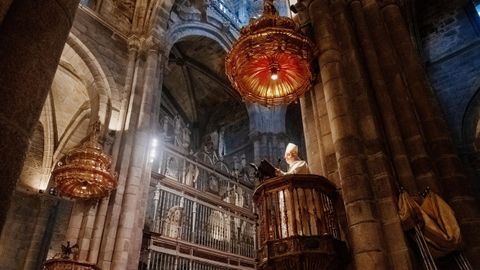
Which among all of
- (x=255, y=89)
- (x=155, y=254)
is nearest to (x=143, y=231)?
(x=155, y=254)

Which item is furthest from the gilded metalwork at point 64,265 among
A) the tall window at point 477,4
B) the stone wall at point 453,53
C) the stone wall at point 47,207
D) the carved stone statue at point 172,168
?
the tall window at point 477,4

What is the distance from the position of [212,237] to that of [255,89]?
22.5 ft

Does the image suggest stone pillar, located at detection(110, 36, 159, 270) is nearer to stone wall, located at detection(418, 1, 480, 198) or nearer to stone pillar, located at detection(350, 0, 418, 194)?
stone pillar, located at detection(350, 0, 418, 194)

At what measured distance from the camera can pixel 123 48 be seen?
1259cm

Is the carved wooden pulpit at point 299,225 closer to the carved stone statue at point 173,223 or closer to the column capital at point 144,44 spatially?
the carved stone statue at point 173,223

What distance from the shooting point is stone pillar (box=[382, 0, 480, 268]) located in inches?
173

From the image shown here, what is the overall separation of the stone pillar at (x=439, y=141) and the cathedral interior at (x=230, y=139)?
0.07 feet

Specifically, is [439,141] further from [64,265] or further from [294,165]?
[64,265]

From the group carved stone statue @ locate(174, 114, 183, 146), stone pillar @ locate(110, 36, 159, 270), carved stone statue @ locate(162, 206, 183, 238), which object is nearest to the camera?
stone pillar @ locate(110, 36, 159, 270)

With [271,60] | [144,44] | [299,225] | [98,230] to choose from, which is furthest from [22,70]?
[144,44]

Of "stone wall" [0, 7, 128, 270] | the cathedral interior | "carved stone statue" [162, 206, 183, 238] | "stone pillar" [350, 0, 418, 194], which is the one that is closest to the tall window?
the cathedral interior

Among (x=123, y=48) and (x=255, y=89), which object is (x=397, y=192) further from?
(x=123, y=48)

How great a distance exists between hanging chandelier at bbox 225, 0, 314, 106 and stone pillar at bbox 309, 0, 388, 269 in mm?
372

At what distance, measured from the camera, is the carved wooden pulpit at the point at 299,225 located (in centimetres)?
416
